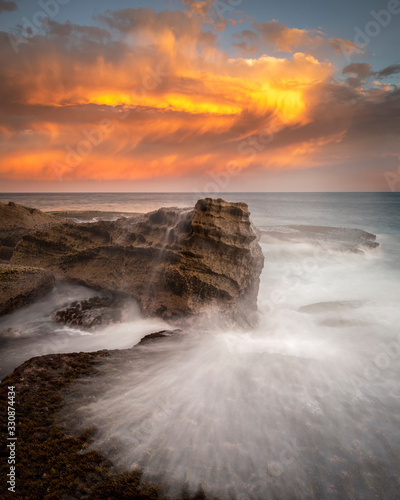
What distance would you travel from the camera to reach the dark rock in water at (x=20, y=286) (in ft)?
20.7

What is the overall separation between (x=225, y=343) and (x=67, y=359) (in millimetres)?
3026

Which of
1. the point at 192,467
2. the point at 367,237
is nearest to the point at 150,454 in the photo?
the point at 192,467

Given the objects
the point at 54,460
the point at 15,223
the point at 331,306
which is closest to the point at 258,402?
the point at 54,460

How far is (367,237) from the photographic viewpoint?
1994cm

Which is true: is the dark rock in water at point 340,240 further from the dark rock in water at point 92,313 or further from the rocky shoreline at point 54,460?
the rocky shoreline at point 54,460

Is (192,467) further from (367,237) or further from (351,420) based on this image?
(367,237)

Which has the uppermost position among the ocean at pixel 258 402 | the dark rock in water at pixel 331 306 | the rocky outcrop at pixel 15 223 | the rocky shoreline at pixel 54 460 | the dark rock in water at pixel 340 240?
the rocky outcrop at pixel 15 223

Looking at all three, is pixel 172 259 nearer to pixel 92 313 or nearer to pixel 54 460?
pixel 92 313

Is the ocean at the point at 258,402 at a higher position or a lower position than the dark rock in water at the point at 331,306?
higher

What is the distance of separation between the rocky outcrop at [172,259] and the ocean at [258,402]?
0.60 meters

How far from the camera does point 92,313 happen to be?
21.1 ft

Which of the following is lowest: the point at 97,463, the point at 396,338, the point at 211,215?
the point at 396,338

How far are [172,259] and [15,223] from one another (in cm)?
1106

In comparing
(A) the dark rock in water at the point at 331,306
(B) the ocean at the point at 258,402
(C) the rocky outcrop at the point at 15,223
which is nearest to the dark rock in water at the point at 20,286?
(B) the ocean at the point at 258,402
